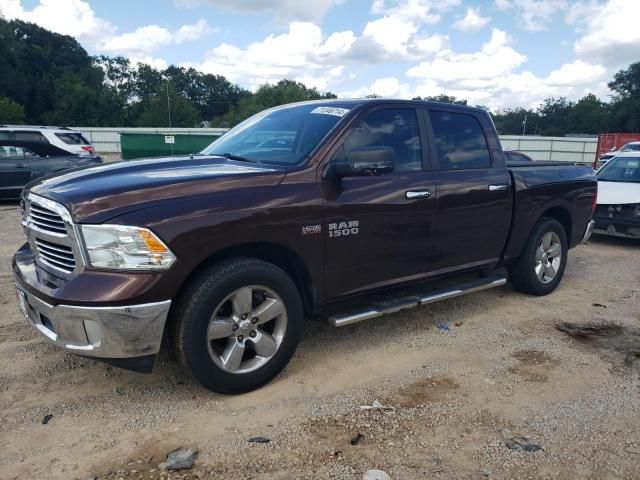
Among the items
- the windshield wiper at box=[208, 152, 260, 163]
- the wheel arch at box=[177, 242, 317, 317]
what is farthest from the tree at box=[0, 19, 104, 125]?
the wheel arch at box=[177, 242, 317, 317]

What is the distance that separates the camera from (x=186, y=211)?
2.92m

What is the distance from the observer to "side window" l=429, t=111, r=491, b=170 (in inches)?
172

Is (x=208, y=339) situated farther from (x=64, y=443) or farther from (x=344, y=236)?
(x=344, y=236)

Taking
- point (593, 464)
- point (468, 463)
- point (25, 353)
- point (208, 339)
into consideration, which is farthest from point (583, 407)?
point (25, 353)

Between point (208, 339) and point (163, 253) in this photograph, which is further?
point (208, 339)

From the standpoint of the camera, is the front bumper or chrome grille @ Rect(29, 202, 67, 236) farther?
chrome grille @ Rect(29, 202, 67, 236)

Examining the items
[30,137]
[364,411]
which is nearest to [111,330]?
[364,411]

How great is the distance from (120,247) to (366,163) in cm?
163

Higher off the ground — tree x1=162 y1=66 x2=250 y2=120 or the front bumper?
tree x1=162 y1=66 x2=250 y2=120

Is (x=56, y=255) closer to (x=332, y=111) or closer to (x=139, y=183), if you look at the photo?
(x=139, y=183)

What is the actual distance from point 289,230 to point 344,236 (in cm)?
47

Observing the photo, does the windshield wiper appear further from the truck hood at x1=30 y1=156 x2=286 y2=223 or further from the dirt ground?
the dirt ground

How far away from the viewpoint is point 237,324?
3.21 meters

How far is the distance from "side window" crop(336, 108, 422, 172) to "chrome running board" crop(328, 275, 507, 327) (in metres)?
1.06
